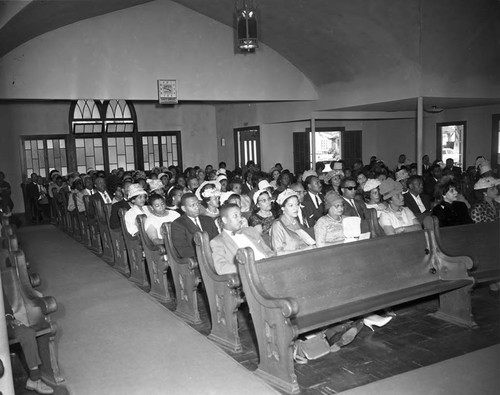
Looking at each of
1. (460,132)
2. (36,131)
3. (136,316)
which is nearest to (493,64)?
(460,132)

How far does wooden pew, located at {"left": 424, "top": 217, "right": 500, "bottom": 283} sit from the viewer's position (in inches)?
190

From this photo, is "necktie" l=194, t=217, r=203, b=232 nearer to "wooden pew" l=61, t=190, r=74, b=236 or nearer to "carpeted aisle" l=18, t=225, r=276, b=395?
"carpeted aisle" l=18, t=225, r=276, b=395

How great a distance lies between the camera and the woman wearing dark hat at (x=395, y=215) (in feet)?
17.6

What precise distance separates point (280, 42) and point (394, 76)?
2.84 m

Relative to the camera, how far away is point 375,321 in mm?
4488

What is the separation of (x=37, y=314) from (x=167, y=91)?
8.17 m

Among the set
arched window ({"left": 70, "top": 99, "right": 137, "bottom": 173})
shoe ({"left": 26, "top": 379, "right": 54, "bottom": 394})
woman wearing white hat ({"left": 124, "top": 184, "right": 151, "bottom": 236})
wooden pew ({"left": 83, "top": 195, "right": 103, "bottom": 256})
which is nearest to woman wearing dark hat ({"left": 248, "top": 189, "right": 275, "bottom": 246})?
woman wearing white hat ({"left": 124, "top": 184, "right": 151, "bottom": 236})

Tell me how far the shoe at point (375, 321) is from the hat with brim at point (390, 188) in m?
1.71

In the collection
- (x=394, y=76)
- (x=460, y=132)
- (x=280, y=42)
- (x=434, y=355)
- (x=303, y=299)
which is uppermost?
(x=280, y=42)

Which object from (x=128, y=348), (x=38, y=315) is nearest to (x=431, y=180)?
(x=128, y=348)

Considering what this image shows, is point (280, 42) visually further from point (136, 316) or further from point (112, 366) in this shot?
point (112, 366)

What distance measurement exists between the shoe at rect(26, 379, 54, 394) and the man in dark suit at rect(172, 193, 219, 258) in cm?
196

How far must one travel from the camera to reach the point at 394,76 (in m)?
10.6

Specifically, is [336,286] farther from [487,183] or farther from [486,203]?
[487,183]
